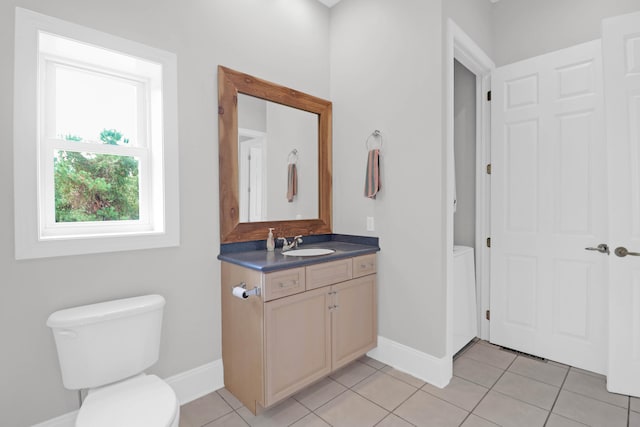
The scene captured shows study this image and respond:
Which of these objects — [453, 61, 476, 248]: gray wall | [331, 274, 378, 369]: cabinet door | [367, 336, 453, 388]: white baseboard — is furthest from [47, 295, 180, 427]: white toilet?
[453, 61, 476, 248]: gray wall

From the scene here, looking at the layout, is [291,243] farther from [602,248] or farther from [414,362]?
[602,248]

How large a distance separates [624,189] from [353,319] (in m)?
1.92

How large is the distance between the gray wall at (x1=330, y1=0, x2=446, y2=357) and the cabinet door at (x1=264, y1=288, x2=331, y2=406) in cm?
66

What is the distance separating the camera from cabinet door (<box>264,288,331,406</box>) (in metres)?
1.77

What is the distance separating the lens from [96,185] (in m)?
1.86

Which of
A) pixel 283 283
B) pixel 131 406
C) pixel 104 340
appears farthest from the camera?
pixel 283 283

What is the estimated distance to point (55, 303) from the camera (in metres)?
1.55

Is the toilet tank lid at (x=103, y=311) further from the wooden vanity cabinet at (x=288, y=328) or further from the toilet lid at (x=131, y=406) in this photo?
the wooden vanity cabinet at (x=288, y=328)

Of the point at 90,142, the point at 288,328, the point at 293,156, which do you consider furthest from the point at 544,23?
the point at 90,142

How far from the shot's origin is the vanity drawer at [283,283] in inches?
68.7

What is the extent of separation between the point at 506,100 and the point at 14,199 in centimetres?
332

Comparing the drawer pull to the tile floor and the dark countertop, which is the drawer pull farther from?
the tile floor

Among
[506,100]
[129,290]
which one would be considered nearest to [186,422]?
[129,290]

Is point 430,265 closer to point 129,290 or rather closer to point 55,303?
point 129,290
